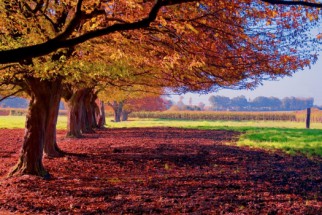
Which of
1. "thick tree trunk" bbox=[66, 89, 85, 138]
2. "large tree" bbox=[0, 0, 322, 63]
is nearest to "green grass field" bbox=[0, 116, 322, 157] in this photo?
"thick tree trunk" bbox=[66, 89, 85, 138]

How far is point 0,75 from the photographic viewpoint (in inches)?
537

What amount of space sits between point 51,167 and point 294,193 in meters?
8.88

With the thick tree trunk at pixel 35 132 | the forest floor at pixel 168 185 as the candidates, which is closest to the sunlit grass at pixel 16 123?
the forest floor at pixel 168 185

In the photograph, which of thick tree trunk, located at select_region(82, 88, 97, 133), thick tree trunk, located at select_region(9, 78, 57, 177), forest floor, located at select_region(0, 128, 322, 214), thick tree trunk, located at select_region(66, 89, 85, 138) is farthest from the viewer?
thick tree trunk, located at select_region(82, 88, 97, 133)

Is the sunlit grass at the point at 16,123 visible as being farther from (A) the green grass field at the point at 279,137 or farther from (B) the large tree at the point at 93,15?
(B) the large tree at the point at 93,15

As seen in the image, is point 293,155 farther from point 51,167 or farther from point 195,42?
point 51,167

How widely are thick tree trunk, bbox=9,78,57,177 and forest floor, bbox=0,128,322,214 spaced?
2.35 feet

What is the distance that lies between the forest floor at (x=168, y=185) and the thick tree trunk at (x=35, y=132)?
0.72 metres

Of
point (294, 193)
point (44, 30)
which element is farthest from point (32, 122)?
point (294, 193)

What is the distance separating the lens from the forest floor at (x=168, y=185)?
9.10m

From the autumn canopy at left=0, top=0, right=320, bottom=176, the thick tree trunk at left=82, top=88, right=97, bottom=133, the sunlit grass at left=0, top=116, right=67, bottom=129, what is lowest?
the sunlit grass at left=0, top=116, right=67, bottom=129

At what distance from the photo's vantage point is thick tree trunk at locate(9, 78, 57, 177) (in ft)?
43.8

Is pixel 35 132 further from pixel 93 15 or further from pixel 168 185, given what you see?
pixel 168 185

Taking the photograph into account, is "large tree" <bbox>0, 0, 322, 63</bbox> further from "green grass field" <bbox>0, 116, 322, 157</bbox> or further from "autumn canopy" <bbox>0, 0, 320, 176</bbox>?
"green grass field" <bbox>0, 116, 322, 157</bbox>
